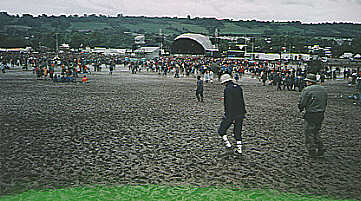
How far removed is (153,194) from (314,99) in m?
4.11

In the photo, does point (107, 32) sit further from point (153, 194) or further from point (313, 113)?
point (153, 194)

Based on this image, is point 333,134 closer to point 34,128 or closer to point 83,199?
point 83,199

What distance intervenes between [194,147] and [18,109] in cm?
917

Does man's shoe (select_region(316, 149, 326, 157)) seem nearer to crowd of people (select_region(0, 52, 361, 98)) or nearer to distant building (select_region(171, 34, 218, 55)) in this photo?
crowd of people (select_region(0, 52, 361, 98))

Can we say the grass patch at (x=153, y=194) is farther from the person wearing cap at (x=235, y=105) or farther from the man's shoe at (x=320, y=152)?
the man's shoe at (x=320, y=152)

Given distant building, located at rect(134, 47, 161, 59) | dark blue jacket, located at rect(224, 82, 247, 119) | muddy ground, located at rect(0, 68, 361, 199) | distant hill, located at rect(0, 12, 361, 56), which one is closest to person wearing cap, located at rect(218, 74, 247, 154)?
dark blue jacket, located at rect(224, 82, 247, 119)

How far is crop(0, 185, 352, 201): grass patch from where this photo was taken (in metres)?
5.00

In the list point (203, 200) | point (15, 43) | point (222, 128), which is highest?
point (15, 43)

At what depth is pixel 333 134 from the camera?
32.3 ft

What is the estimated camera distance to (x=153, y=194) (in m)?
5.14

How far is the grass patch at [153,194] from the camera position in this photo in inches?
197

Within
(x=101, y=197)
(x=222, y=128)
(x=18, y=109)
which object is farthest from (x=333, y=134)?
(x=18, y=109)

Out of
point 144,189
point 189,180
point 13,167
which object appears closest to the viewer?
point 144,189

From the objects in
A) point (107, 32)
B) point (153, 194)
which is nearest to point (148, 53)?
point (107, 32)
